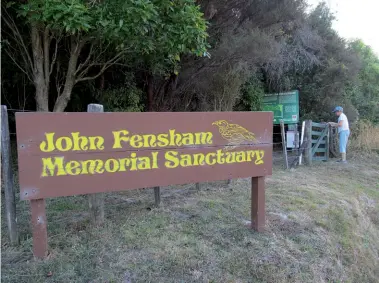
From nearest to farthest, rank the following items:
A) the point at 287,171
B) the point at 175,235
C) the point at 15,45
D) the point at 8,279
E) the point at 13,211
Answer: the point at 8,279
the point at 13,211
the point at 175,235
the point at 15,45
the point at 287,171

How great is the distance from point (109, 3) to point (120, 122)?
7.08ft

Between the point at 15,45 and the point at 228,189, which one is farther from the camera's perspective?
the point at 15,45

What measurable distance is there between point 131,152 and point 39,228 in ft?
3.51

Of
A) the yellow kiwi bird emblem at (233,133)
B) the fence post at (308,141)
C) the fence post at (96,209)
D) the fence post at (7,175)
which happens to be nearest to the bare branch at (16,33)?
the fence post at (7,175)

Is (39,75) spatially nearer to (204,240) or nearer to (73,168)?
(73,168)

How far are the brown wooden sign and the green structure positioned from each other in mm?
8085

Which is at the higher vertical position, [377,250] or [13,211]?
[13,211]

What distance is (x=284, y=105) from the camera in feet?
38.4

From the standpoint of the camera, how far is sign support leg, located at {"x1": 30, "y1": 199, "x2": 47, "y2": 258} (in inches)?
113

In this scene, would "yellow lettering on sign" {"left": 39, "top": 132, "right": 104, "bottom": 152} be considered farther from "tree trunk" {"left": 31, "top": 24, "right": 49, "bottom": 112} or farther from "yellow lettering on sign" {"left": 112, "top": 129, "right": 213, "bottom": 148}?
"tree trunk" {"left": 31, "top": 24, "right": 49, "bottom": 112}

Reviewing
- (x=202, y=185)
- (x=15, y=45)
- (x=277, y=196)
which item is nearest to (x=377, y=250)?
(x=277, y=196)

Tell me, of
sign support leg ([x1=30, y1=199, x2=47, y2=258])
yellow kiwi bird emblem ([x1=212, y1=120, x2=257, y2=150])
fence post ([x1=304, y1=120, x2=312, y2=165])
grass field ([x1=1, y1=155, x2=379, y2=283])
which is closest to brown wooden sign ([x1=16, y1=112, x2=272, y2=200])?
yellow kiwi bird emblem ([x1=212, y1=120, x2=257, y2=150])

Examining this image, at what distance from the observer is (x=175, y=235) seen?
3.55 m

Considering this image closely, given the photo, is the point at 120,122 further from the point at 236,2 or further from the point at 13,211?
the point at 236,2
